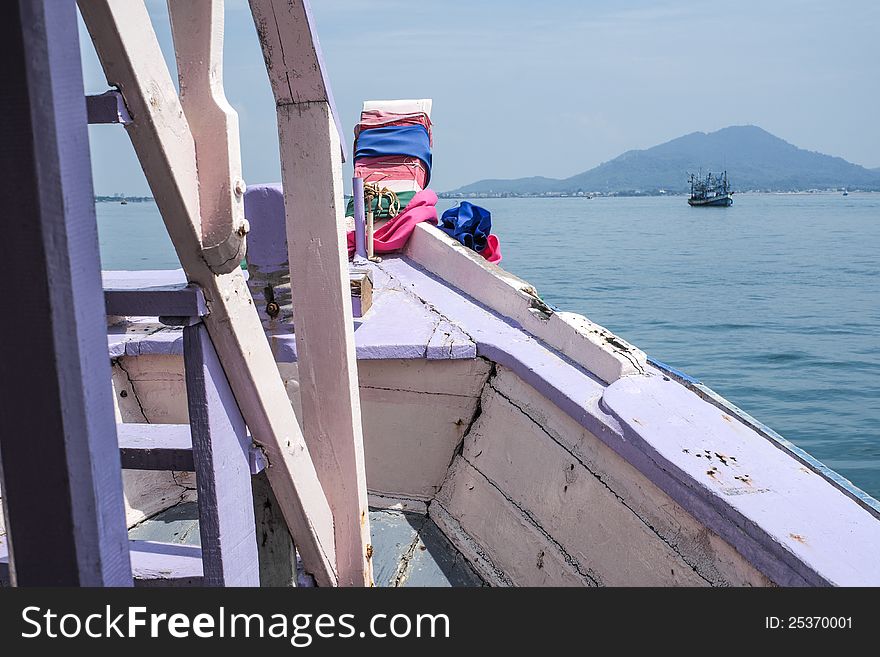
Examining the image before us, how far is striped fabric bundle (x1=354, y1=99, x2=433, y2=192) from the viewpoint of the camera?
5488 millimetres

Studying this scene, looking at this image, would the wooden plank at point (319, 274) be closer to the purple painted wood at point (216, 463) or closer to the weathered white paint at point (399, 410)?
the purple painted wood at point (216, 463)

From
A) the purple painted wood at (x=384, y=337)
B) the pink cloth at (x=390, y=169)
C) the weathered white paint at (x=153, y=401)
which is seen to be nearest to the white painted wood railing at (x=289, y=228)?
the purple painted wood at (x=384, y=337)

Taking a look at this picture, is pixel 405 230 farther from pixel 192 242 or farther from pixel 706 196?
pixel 706 196

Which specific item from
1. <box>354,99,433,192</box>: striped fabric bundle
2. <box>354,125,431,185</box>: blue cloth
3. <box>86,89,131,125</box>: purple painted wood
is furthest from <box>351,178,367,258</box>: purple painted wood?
<box>86,89,131,125</box>: purple painted wood

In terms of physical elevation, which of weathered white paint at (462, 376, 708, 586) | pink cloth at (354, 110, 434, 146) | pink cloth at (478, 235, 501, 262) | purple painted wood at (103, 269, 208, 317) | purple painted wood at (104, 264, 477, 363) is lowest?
weathered white paint at (462, 376, 708, 586)

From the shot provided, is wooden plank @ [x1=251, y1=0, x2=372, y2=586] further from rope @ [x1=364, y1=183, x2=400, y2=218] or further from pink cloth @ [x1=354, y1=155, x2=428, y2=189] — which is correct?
pink cloth @ [x1=354, y1=155, x2=428, y2=189]

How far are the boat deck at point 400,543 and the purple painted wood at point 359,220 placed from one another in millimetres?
1846

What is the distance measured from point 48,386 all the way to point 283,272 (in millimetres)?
1342

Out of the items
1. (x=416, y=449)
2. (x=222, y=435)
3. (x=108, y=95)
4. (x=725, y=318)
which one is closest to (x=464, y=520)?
(x=416, y=449)

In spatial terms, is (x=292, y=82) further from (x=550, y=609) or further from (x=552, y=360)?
(x=552, y=360)

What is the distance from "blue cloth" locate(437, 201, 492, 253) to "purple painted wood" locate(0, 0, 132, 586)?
11.8 feet

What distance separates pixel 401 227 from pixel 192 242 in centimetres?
340

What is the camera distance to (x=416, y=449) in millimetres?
2992

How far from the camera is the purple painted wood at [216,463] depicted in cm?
134
